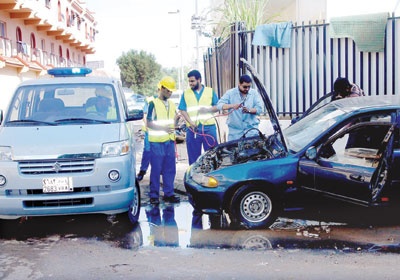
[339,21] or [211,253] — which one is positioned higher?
[339,21]

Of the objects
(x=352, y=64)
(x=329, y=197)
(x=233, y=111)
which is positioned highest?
(x=352, y=64)

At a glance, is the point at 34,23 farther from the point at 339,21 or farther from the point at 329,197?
the point at 329,197

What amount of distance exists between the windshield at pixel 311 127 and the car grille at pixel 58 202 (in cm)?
250

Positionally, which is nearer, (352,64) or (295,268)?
(295,268)

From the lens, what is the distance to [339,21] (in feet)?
33.6

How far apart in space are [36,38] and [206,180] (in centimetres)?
3238

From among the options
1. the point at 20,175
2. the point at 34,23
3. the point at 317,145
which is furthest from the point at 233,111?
the point at 34,23

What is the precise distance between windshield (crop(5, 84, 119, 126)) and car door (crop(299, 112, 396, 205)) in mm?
2569

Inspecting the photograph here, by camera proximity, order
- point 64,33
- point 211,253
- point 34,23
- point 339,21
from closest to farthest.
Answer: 1. point 211,253
2. point 339,21
3. point 34,23
4. point 64,33

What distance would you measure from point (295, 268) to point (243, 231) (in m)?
1.33

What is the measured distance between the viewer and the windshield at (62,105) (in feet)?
22.0

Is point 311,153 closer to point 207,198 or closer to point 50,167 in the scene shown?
point 207,198

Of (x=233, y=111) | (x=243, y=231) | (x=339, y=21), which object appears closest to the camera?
(x=243, y=231)

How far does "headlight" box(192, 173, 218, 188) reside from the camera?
249 inches
